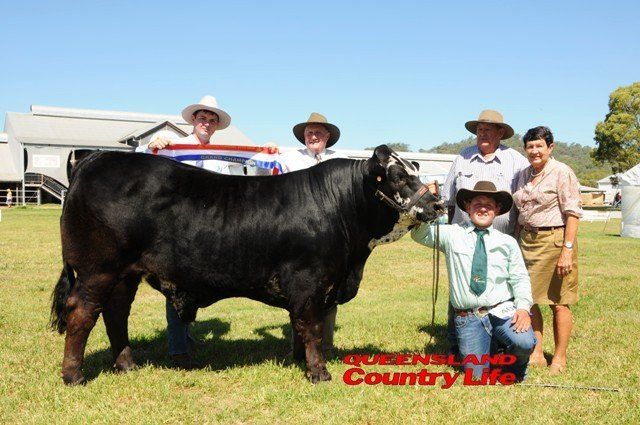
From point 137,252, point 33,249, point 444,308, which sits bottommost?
point 33,249

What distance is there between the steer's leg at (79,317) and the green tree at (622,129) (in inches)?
2034

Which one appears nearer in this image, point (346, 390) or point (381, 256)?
point (346, 390)

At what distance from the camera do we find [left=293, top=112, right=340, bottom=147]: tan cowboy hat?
17.7 ft

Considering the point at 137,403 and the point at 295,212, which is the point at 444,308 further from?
the point at 137,403

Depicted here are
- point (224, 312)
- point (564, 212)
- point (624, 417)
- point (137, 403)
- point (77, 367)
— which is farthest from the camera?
point (224, 312)

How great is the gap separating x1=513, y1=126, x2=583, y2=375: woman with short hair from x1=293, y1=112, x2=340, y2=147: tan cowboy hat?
1838mm

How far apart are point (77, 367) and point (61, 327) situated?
17.6 inches

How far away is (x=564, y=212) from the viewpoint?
4891 millimetres

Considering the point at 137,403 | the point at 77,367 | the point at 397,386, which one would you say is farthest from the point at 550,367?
the point at 77,367

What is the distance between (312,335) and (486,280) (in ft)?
5.12

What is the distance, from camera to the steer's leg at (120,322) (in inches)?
190

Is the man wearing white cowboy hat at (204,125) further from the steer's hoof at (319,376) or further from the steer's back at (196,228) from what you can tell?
the steer's hoof at (319,376)

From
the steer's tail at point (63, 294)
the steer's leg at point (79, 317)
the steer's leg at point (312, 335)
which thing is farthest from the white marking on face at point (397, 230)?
the steer's tail at point (63, 294)

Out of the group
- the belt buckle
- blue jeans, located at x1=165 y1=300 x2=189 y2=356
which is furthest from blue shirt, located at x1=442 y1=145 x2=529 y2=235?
blue jeans, located at x1=165 y1=300 x2=189 y2=356
